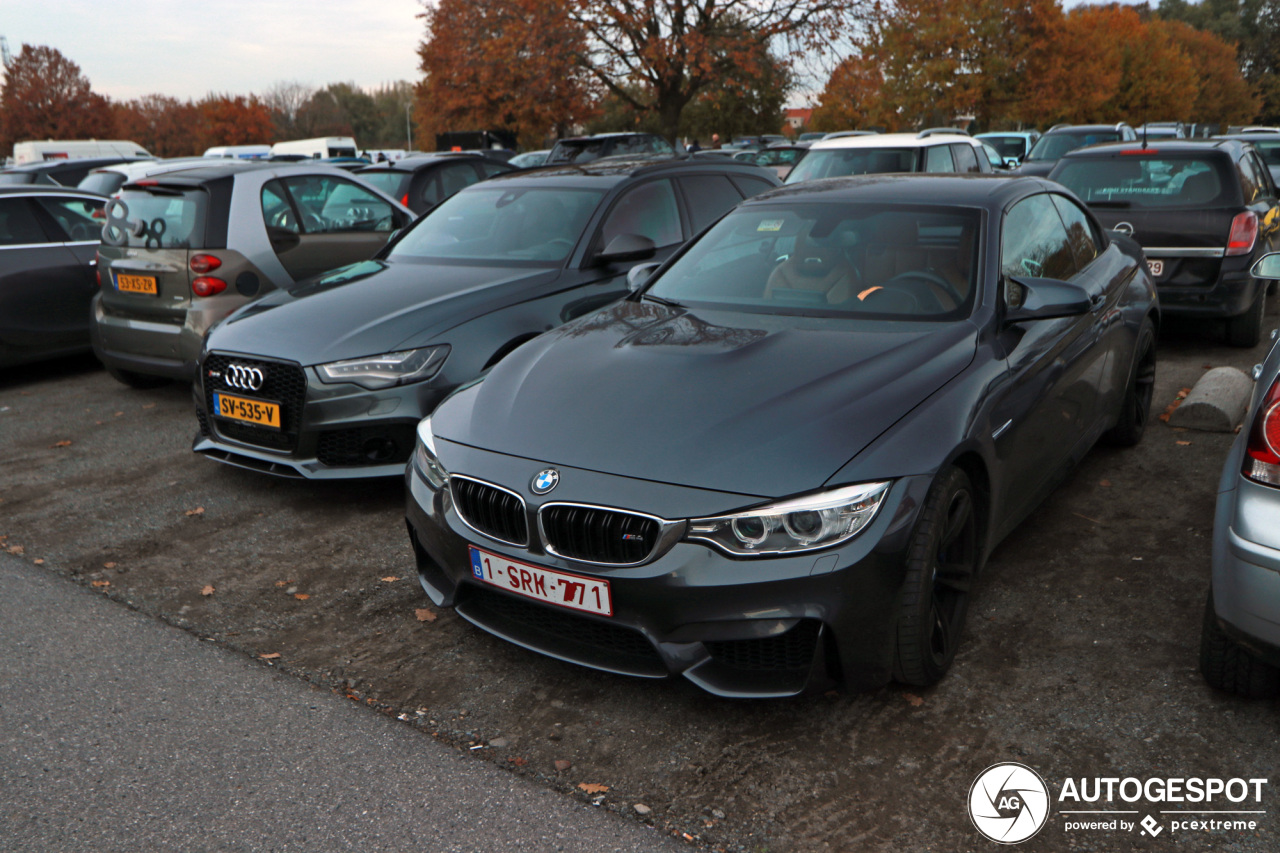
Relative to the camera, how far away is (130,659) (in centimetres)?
358

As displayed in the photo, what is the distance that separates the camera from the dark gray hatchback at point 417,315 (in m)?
4.83

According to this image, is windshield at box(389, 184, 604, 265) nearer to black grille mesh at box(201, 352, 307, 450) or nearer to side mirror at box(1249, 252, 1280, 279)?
black grille mesh at box(201, 352, 307, 450)

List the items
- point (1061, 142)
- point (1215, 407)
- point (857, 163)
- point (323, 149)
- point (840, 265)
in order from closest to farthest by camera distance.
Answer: point (840, 265)
point (1215, 407)
point (857, 163)
point (1061, 142)
point (323, 149)

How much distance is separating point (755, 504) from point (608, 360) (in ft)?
3.37

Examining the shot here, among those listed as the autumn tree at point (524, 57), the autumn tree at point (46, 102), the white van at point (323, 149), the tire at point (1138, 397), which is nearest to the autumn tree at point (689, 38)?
the autumn tree at point (524, 57)

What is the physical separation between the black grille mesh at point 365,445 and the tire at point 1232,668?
11.2 feet

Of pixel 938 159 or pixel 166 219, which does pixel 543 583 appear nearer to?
pixel 166 219

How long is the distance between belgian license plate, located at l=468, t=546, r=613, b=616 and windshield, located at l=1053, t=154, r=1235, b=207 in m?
6.40

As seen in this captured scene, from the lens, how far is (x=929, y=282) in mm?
3846

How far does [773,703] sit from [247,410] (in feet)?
10.3

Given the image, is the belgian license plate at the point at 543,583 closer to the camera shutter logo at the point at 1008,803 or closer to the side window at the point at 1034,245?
the camera shutter logo at the point at 1008,803

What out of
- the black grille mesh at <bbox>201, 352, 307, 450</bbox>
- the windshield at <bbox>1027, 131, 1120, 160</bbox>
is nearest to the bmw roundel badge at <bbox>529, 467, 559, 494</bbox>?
the black grille mesh at <bbox>201, 352, 307, 450</bbox>

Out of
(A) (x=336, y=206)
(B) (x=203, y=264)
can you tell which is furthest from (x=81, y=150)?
(B) (x=203, y=264)

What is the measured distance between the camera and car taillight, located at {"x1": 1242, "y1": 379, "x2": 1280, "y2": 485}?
8.50ft
